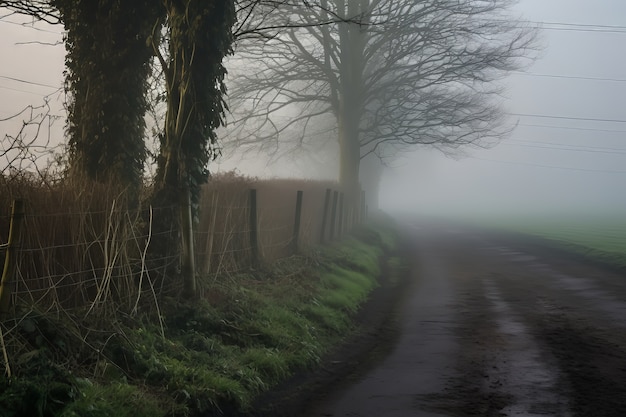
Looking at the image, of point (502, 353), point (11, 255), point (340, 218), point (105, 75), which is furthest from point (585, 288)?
point (11, 255)

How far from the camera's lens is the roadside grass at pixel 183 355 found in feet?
18.3

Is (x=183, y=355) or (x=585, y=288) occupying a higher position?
(x=585, y=288)

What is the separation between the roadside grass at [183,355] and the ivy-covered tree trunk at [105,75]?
94.9 inches

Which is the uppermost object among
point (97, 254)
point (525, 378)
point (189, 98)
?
point (189, 98)

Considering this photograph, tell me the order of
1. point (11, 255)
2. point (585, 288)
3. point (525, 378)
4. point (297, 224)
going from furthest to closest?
point (297, 224)
point (585, 288)
point (525, 378)
point (11, 255)

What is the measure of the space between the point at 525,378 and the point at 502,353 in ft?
4.42

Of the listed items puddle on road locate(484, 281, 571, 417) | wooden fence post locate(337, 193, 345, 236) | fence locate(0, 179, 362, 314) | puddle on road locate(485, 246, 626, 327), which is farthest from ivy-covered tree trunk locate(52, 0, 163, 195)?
wooden fence post locate(337, 193, 345, 236)

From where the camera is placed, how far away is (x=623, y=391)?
24.0 feet

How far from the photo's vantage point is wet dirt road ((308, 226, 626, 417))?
6988 mm

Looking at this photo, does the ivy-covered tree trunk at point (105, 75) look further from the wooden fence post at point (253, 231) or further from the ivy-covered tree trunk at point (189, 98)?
the wooden fence post at point (253, 231)

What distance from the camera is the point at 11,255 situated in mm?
6344

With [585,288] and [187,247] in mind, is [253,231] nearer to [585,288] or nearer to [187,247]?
[187,247]

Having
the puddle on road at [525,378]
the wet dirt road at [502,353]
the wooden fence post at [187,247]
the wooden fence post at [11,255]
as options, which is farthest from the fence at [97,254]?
the puddle on road at [525,378]

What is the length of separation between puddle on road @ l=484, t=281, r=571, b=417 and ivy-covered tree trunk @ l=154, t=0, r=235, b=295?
14.0ft
